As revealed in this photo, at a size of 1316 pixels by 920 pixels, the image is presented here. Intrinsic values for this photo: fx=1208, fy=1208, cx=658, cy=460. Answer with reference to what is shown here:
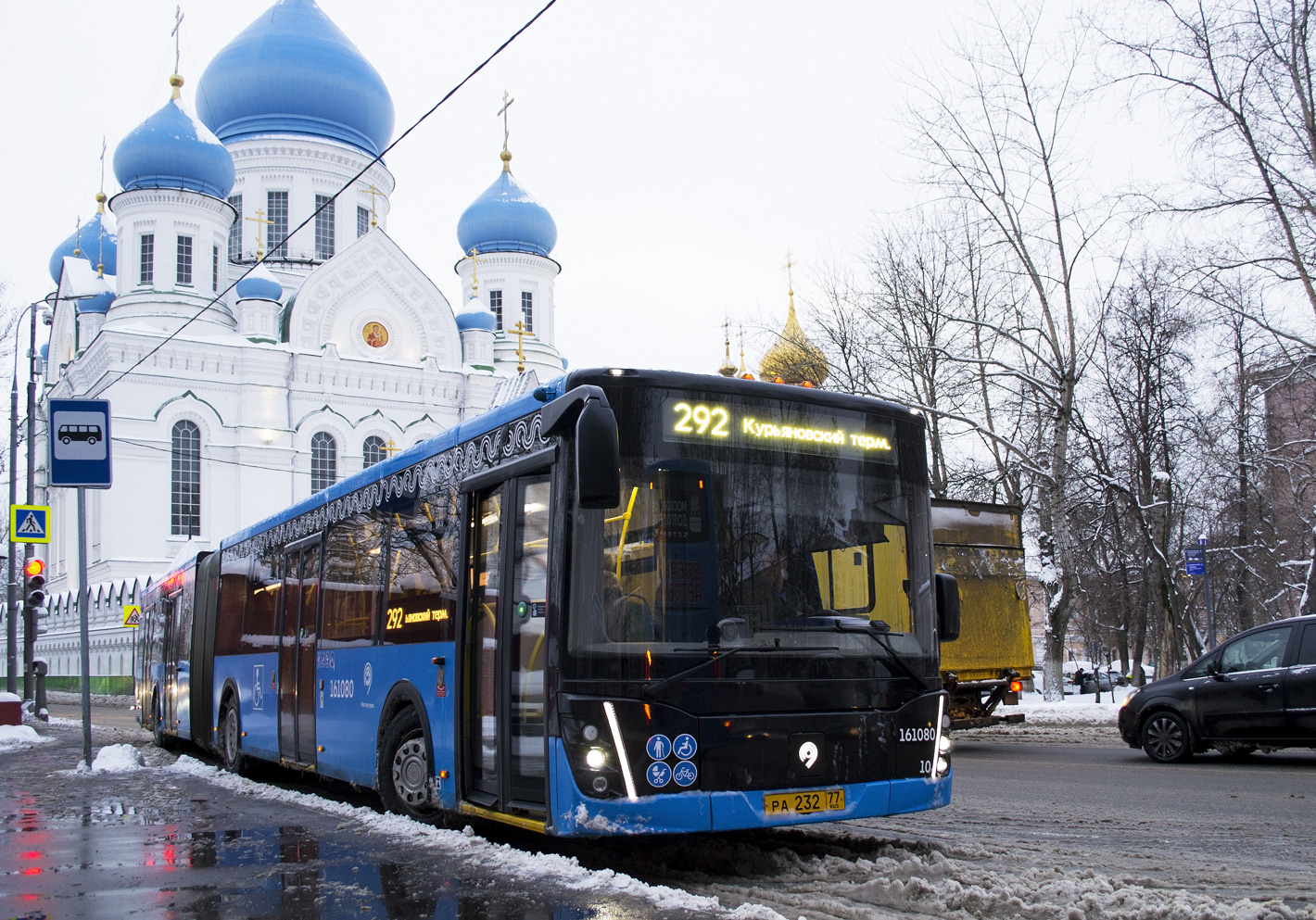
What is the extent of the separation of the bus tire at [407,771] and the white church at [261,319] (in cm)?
3585

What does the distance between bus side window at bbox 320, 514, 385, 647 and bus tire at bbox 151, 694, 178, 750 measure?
951 centimetres

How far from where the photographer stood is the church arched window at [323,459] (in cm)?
4903

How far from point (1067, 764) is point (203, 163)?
4384 cm

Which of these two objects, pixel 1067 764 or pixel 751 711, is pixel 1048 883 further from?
pixel 1067 764

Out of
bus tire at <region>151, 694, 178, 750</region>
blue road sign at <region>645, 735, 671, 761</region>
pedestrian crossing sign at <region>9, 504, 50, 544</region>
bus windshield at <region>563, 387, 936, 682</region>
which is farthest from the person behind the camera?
pedestrian crossing sign at <region>9, 504, 50, 544</region>

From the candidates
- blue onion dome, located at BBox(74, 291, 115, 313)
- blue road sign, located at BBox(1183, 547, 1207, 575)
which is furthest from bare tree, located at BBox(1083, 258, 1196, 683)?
blue onion dome, located at BBox(74, 291, 115, 313)

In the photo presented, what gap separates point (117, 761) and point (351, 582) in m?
6.64

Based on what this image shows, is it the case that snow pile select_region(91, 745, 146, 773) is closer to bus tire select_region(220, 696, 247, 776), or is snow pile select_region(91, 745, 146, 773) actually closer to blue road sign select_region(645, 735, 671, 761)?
bus tire select_region(220, 696, 247, 776)

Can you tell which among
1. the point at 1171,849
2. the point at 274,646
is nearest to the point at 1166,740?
the point at 1171,849

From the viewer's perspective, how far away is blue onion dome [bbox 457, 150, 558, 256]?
190 feet

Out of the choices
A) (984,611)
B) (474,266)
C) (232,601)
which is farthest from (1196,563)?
(474,266)

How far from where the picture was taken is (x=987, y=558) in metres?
15.5

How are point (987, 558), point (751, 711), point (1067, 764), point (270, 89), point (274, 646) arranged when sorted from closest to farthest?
point (751, 711)
point (274, 646)
point (1067, 764)
point (987, 558)
point (270, 89)

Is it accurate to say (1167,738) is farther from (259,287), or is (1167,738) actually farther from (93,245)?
(93,245)
